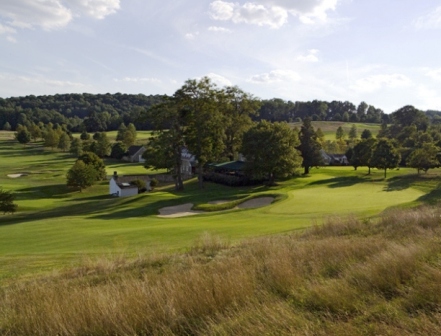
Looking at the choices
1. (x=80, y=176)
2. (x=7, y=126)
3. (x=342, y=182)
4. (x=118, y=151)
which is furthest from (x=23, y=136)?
(x=342, y=182)

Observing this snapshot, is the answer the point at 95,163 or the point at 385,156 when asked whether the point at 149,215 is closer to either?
the point at 385,156

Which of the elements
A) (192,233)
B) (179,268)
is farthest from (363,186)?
(179,268)

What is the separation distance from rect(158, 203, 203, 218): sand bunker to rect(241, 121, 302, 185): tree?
12368mm

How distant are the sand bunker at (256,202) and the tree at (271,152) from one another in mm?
9655

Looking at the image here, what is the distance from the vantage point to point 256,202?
33656 mm

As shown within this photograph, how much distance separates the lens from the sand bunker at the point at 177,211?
30.6m

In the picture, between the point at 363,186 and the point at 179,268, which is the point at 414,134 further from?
the point at 179,268

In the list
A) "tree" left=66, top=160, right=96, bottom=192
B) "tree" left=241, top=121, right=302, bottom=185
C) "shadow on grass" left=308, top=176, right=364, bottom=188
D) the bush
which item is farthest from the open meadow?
"tree" left=66, top=160, right=96, bottom=192

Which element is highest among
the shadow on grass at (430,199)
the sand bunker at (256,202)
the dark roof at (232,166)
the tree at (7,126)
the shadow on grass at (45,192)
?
the tree at (7,126)

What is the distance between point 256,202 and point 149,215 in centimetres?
921

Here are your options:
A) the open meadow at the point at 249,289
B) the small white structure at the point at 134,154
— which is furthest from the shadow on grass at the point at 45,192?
the open meadow at the point at 249,289

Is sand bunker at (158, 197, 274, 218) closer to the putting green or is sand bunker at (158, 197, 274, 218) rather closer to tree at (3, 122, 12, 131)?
the putting green

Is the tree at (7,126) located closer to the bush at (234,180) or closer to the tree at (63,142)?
the tree at (63,142)

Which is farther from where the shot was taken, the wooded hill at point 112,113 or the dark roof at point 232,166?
the wooded hill at point 112,113
